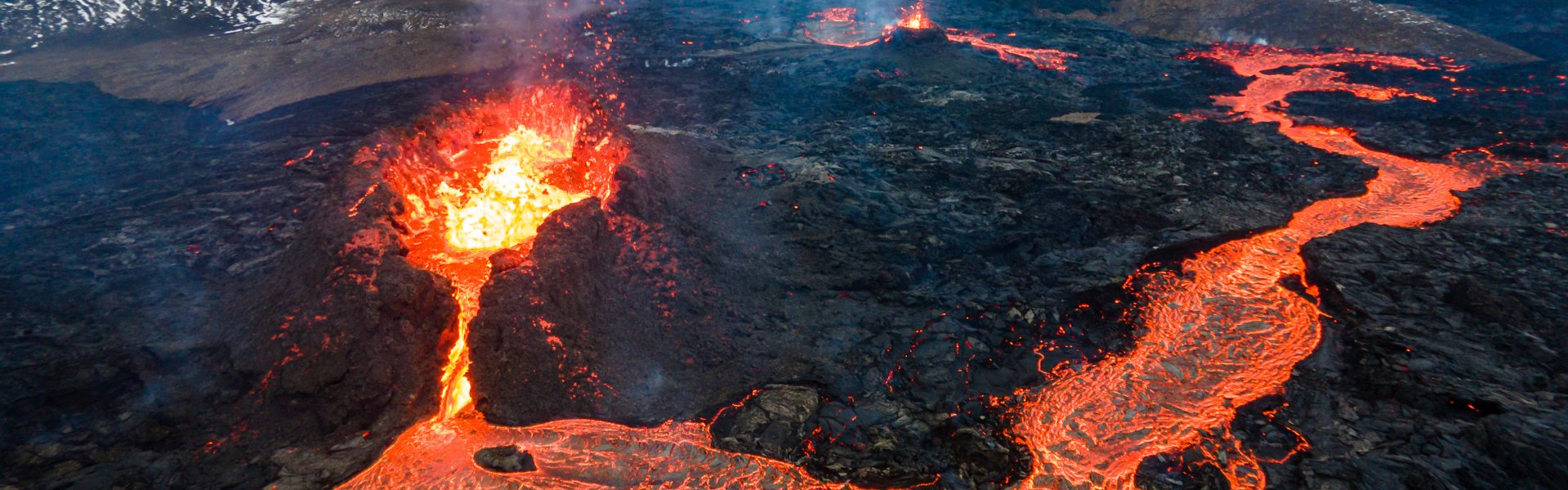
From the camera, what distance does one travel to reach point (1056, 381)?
21.0 ft

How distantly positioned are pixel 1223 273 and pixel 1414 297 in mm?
1790

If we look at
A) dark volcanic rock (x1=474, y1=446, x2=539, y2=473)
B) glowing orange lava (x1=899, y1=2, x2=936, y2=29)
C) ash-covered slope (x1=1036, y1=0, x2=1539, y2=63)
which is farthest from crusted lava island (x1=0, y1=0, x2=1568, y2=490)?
glowing orange lava (x1=899, y1=2, x2=936, y2=29)

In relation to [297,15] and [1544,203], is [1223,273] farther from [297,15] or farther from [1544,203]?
[297,15]

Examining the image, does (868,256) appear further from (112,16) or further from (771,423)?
(112,16)

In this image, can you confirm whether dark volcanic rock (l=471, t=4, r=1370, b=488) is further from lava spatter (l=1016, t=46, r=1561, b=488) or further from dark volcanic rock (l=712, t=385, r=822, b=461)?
lava spatter (l=1016, t=46, r=1561, b=488)

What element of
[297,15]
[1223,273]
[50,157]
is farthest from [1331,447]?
[297,15]

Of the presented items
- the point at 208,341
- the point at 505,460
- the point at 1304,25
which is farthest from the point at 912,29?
the point at 208,341

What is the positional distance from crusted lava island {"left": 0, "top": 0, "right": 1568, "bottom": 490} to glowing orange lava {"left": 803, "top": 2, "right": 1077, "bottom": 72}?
13.2ft

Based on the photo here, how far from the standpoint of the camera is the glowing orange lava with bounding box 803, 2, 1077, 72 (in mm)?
18328

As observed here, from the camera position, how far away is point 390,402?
5.63 metres

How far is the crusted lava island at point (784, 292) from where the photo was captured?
17.6ft

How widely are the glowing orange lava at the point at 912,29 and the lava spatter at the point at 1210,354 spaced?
354 inches

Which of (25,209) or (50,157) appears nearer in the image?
(25,209)

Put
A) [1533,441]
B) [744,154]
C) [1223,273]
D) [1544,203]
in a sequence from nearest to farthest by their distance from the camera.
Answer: [1533,441], [1223,273], [1544,203], [744,154]
